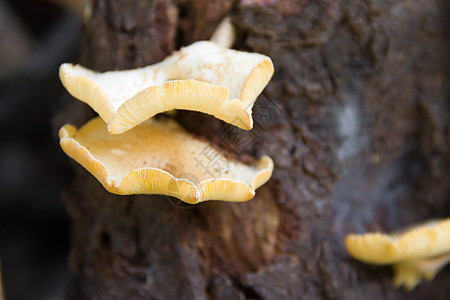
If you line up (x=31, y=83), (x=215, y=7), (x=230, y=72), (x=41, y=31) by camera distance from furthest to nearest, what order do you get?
1. (x=41, y=31)
2. (x=31, y=83)
3. (x=215, y=7)
4. (x=230, y=72)

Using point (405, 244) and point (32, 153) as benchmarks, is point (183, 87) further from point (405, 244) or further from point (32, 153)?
point (32, 153)

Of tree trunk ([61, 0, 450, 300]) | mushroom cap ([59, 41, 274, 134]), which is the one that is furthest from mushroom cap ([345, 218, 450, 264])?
mushroom cap ([59, 41, 274, 134])

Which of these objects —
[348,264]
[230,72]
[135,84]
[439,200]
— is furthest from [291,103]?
[439,200]

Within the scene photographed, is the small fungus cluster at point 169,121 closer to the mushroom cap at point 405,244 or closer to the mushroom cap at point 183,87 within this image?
the mushroom cap at point 183,87

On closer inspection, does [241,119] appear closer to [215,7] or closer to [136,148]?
[136,148]

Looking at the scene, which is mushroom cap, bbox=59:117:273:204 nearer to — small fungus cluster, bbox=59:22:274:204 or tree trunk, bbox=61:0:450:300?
small fungus cluster, bbox=59:22:274:204

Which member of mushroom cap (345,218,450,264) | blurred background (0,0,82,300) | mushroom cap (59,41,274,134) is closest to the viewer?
mushroom cap (59,41,274,134)
